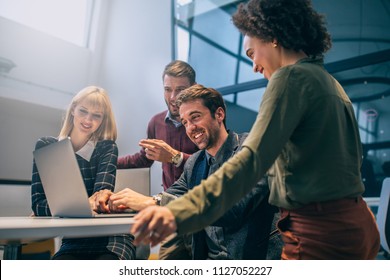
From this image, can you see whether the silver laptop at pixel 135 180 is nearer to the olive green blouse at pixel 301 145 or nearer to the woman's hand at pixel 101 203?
the woman's hand at pixel 101 203

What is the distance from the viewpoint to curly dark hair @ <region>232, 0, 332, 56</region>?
760 mm

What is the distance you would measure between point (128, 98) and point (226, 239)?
8.44 ft

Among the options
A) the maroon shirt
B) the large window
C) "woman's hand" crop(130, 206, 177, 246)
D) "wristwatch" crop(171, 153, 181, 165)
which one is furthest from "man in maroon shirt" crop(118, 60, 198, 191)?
"woman's hand" crop(130, 206, 177, 246)

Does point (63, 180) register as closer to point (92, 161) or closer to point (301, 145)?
point (92, 161)

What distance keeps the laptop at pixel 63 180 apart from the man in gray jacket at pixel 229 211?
10cm

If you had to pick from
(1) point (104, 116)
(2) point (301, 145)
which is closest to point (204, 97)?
(1) point (104, 116)

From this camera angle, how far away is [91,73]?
3662 millimetres

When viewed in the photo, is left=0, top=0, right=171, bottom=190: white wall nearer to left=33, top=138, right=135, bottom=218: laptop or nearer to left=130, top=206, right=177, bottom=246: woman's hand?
left=33, top=138, right=135, bottom=218: laptop

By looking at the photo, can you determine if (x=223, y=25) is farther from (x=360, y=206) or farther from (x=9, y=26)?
(x=360, y=206)

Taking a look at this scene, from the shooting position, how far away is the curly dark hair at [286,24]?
760mm

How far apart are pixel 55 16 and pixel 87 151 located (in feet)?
8.64

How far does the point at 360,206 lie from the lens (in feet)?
2.31

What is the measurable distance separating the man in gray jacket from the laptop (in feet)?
0.32
